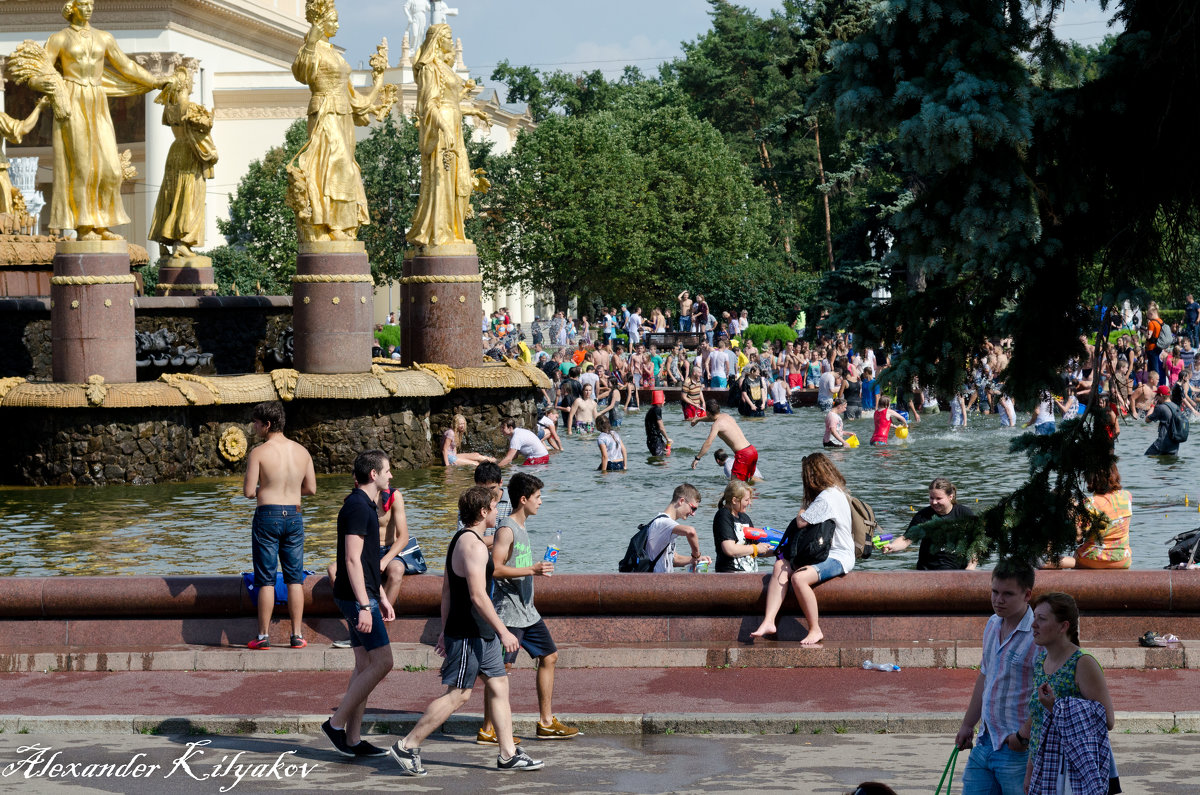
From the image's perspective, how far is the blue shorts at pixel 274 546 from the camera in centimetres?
1012

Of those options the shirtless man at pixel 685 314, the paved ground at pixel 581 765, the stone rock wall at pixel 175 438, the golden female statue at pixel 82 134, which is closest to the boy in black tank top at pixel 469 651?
the paved ground at pixel 581 765

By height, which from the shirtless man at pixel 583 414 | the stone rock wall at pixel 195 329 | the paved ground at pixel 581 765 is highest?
the stone rock wall at pixel 195 329

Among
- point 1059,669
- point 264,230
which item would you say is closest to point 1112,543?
point 1059,669

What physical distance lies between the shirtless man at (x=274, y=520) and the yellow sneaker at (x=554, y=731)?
2.23 meters

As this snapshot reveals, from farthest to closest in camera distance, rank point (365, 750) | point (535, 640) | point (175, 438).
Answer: point (175, 438), point (535, 640), point (365, 750)

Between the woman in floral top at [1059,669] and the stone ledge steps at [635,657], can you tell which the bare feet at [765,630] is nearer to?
the stone ledge steps at [635,657]

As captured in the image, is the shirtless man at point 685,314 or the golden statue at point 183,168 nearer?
the golden statue at point 183,168

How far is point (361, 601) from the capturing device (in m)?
8.48

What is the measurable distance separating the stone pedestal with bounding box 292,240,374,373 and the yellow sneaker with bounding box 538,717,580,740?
41.8 ft

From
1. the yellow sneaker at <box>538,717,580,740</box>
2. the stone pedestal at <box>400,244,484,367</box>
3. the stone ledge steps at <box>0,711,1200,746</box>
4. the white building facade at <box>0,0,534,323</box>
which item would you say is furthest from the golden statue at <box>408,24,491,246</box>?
the white building facade at <box>0,0,534,323</box>

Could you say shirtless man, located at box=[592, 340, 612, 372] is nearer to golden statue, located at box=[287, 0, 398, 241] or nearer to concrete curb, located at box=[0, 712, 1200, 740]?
golden statue, located at box=[287, 0, 398, 241]

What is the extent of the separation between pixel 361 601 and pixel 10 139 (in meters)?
16.0

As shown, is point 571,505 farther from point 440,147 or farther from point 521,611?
point 521,611

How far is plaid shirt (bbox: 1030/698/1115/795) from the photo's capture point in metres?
5.62
